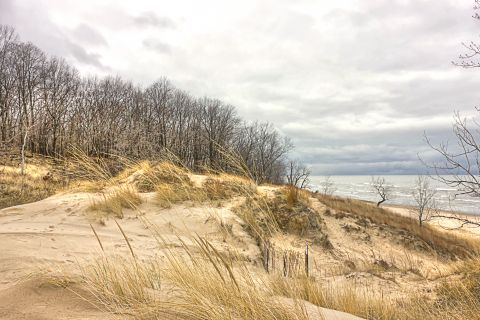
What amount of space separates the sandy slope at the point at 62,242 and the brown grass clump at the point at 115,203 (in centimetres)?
21

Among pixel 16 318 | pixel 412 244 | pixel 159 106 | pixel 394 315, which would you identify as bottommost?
pixel 412 244

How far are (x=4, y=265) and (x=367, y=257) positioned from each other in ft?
36.4

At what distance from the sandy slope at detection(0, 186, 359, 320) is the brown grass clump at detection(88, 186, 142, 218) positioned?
0.21m

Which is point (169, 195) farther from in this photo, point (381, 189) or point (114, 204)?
point (381, 189)

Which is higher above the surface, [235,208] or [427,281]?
[235,208]

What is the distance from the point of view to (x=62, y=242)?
527 cm

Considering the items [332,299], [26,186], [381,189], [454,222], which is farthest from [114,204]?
[381,189]

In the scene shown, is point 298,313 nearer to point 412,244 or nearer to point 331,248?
point 331,248

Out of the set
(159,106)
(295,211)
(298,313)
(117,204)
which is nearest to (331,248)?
(295,211)

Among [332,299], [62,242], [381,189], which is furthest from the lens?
[381,189]

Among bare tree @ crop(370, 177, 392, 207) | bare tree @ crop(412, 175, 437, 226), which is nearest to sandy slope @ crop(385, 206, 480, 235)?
bare tree @ crop(412, 175, 437, 226)

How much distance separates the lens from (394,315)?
11.1ft

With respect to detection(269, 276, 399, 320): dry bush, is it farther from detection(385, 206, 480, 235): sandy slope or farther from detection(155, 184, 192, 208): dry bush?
detection(155, 184, 192, 208): dry bush

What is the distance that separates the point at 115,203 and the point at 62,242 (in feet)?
9.87
